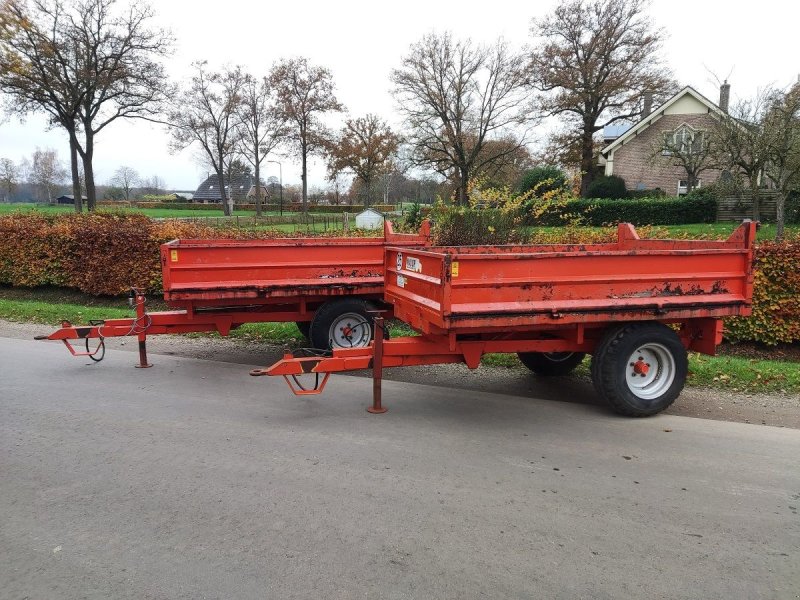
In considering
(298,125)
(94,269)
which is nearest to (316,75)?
(298,125)

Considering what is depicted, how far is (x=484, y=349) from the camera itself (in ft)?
16.6

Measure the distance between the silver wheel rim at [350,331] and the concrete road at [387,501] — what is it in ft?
4.68

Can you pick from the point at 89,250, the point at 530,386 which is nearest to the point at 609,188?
the point at 89,250

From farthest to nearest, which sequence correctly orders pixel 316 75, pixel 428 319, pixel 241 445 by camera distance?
pixel 316 75
pixel 428 319
pixel 241 445

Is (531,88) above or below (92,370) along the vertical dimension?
above

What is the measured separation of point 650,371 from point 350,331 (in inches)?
138

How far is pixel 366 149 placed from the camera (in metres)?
55.4

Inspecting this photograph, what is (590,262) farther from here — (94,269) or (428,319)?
(94,269)

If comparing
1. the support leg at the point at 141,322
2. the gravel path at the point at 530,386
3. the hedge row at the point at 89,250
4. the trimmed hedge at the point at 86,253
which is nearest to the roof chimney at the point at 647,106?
the hedge row at the point at 89,250

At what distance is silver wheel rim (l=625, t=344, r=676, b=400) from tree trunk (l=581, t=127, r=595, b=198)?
36.4 meters

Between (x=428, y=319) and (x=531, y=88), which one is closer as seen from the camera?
(x=428, y=319)

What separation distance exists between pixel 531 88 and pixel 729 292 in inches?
1317

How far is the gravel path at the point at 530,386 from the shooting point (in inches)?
213

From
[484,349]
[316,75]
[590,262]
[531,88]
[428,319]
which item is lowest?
[484,349]
